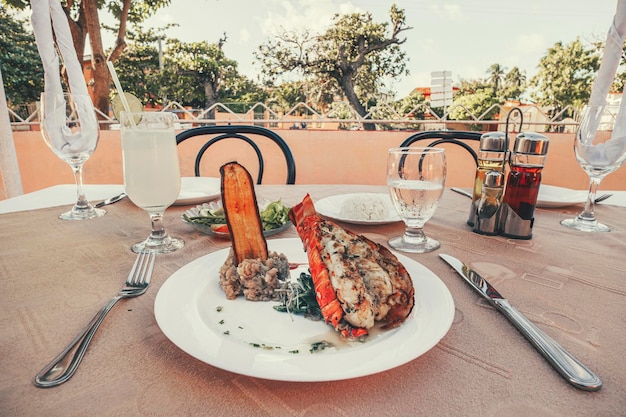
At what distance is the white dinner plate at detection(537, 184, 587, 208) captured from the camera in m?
1.27

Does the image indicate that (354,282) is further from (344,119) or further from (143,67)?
(143,67)

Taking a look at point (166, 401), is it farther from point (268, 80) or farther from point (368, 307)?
point (268, 80)

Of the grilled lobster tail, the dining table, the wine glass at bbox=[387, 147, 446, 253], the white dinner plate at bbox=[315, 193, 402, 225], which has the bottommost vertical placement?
the dining table

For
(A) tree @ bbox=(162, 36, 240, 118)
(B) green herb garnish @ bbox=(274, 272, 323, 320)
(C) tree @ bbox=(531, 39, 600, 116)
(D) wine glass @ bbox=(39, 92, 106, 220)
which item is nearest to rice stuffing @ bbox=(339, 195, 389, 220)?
(B) green herb garnish @ bbox=(274, 272, 323, 320)

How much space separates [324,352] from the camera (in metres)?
0.45

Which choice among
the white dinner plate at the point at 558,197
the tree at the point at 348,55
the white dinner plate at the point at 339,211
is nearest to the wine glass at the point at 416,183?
the white dinner plate at the point at 339,211

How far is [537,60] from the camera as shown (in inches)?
981

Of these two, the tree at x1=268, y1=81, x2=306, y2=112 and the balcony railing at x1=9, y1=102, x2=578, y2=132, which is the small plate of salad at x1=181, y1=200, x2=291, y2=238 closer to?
the balcony railing at x1=9, y1=102, x2=578, y2=132

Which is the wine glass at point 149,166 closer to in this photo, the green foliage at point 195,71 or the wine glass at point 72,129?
the wine glass at point 72,129

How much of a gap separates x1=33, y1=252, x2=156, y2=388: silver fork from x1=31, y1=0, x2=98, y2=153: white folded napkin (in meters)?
0.80

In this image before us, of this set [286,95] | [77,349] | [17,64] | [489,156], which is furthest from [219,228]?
[286,95]

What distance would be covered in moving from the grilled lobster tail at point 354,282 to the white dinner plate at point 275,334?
24 millimetres

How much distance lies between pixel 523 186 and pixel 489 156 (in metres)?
0.15

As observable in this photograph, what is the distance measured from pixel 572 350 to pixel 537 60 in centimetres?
3125
